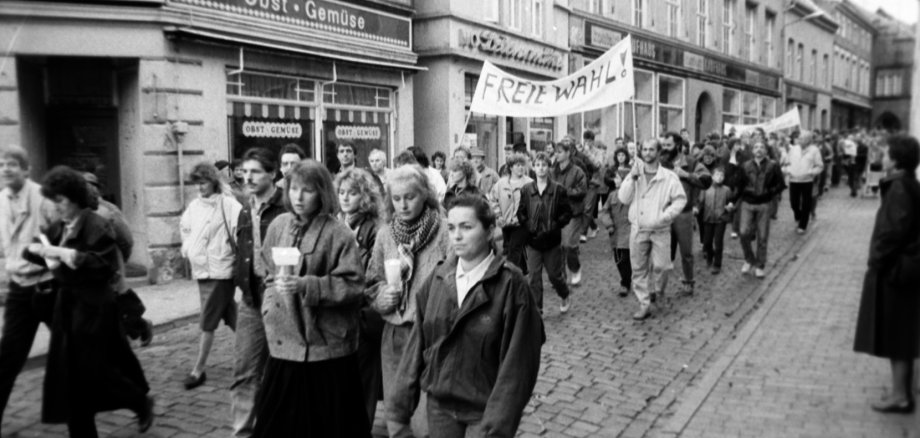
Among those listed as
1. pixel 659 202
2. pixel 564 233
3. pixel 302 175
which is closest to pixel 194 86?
pixel 564 233

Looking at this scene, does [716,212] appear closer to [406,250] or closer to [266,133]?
[266,133]

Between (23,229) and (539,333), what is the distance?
7.26 ft

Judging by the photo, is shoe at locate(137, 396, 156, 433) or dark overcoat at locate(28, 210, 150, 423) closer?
dark overcoat at locate(28, 210, 150, 423)

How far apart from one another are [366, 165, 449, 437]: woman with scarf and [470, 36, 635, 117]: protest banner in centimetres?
524

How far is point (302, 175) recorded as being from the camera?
4.12 m

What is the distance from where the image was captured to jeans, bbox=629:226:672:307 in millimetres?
8539

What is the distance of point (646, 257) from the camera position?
8.65m

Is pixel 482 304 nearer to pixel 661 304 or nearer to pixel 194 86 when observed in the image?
pixel 661 304

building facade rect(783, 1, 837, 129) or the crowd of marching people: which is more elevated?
building facade rect(783, 1, 837, 129)

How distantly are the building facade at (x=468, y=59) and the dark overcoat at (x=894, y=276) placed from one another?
13569 mm

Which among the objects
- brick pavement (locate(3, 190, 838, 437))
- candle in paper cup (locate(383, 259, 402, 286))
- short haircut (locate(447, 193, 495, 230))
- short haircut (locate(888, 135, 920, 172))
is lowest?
brick pavement (locate(3, 190, 838, 437))

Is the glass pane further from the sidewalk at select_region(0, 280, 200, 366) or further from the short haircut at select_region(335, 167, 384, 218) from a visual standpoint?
the short haircut at select_region(335, 167, 384, 218)

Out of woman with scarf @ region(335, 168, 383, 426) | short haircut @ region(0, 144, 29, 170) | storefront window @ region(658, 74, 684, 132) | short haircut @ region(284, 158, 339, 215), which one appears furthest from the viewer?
storefront window @ region(658, 74, 684, 132)

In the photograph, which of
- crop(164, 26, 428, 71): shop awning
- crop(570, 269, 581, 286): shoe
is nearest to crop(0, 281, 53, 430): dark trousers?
crop(164, 26, 428, 71): shop awning
